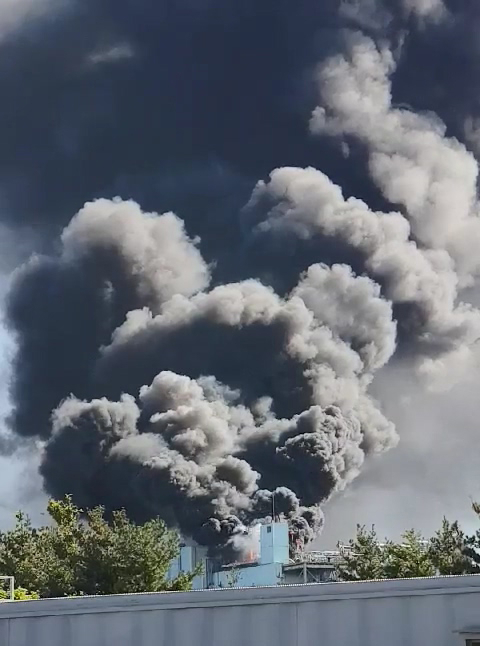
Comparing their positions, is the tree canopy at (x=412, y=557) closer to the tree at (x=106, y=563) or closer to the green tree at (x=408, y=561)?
the green tree at (x=408, y=561)

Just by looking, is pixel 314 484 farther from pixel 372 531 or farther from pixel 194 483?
pixel 372 531

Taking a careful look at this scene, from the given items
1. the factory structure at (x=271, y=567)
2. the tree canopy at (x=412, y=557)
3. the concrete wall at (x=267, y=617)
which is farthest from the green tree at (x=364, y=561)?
the concrete wall at (x=267, y=617)

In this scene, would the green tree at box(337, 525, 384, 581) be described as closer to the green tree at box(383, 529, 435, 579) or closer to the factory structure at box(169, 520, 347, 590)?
the green tree at box(383, 529, 435, 579)

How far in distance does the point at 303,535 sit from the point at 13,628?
2765 inches

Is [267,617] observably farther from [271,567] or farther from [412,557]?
[271,567]

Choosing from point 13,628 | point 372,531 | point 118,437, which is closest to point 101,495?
point 118,437

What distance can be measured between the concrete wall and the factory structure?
42828 mm

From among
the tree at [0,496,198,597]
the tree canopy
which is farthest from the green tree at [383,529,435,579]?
the tree at [0,496,198,597]

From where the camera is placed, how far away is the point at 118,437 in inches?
3184

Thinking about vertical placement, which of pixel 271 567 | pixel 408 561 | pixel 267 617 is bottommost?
pixel 267 617

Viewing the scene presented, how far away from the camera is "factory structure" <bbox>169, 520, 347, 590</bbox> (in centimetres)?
5606

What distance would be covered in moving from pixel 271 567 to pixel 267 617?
52.1 meters

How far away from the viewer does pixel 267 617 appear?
8812mm

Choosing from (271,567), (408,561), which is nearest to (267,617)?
(408,561)
